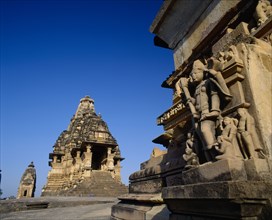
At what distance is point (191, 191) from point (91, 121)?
922 inches

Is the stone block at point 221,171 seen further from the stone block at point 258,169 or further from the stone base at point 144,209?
the stone base at point 144,209

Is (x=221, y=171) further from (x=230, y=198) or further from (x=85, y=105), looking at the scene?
(x=85, y=105)

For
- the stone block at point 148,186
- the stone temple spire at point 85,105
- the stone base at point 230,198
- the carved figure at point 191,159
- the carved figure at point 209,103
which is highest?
the stone temple spire at point 85,105

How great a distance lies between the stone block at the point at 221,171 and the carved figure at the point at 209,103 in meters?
0.14

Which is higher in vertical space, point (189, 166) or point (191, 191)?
point (189, 166)

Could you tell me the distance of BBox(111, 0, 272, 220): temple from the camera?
5.55 ft

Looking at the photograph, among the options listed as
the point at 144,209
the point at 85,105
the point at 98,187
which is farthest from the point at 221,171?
the point at 85,105

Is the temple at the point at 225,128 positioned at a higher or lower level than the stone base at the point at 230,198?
higher

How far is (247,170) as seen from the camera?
1792 millimetres

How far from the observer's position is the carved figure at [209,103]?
2.09 metres

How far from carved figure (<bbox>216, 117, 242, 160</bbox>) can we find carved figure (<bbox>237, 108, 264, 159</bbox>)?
0.17ft

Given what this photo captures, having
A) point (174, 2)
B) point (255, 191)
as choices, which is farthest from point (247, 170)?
point (174, 2)

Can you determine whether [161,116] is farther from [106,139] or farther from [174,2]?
[106,139]

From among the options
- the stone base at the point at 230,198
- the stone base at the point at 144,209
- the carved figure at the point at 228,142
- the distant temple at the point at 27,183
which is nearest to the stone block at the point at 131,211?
the stone base at the point at 144,209
